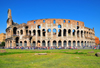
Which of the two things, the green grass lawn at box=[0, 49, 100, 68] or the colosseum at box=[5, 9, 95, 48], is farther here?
the colosseum at box=[5, 9, 95, 48]

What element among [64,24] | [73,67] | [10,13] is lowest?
[73,67]

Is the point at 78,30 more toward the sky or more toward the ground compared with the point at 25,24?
more toward the ground

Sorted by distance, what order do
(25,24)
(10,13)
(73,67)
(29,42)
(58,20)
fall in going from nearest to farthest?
(73,67) → (29,42) → (58,20) → (25,24) → (10,13)

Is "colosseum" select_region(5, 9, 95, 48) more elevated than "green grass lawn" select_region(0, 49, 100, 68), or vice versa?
"colosseum" select_region(5, 9, 95, 48)

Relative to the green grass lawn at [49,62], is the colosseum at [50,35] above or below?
above

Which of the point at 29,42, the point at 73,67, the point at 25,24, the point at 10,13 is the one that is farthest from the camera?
the point at 10,13

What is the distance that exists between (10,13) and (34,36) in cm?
1822

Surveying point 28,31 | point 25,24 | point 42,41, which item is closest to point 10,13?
point 25,24

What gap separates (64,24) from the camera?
125 ft

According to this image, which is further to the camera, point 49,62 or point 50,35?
point 50,35

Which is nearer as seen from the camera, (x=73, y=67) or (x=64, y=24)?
(x=73, y=67)

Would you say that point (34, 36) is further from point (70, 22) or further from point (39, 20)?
point (70, 22)

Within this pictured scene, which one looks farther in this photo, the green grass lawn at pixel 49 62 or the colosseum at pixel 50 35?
the colosseum at pixel 50 35

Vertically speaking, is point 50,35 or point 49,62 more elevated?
point 50,35
